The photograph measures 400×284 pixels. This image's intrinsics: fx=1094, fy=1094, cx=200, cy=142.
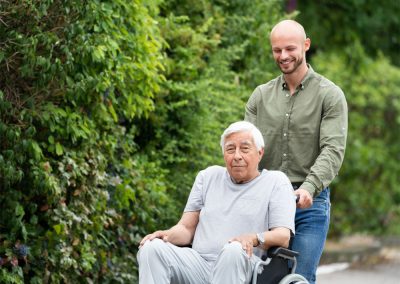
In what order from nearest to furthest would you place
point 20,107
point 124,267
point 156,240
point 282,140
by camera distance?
point 156,240
point 282,140
point 20,107
point 124,267

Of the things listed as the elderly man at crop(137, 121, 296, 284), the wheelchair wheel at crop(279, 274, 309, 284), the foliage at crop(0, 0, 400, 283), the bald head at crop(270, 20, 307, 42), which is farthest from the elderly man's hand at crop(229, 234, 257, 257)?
the foliage at crop(0, 0, 400, 283)

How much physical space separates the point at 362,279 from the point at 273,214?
6.56 meters

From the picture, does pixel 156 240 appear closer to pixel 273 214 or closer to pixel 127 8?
pixel 273 214

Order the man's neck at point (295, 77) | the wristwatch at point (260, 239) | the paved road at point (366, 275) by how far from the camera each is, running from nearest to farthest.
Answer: the wristwatch at point (260, 239) < the man's neck at point (295, 77) < the paved road at point (366, 275)

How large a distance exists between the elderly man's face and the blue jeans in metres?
0.40

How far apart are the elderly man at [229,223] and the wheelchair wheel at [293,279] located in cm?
16

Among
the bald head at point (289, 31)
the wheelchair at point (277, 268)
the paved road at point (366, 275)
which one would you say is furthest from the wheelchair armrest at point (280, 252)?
the paved road at point (366, 275)

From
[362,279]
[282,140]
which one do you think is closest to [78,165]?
[282,140]

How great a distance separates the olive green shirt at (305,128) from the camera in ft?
18.1

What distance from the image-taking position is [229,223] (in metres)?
5.28

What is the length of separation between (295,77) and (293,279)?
1.09 meters

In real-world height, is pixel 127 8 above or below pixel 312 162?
above

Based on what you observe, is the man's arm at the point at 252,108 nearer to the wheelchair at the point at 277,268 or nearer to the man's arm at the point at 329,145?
the man's arm at the point at 329,145

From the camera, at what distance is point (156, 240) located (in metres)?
5.23
